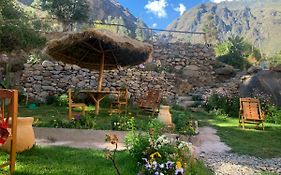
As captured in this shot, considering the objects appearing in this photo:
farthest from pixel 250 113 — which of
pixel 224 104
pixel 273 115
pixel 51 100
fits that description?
pixel 51 100

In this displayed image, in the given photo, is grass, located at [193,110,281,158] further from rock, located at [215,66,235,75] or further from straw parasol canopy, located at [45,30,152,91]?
rock, located at [215,66,235,75]

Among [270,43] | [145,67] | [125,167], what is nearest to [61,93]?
[145,67]

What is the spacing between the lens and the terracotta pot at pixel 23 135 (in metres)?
4.61

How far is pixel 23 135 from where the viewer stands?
4641 millimetres

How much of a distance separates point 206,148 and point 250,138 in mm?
1690

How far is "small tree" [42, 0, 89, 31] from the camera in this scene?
18.9 meters

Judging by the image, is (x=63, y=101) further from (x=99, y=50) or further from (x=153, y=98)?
(x=153, y=98)

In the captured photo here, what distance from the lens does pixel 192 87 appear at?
1529cm

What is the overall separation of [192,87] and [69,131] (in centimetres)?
966

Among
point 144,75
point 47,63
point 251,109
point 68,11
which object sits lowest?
point 251,109

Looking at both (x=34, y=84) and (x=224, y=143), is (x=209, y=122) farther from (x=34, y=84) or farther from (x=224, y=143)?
(x=34, y=84)

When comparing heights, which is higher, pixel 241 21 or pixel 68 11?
pixel 241 21

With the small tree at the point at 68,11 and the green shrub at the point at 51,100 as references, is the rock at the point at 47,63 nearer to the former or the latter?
the green shrub at the point at 51,100

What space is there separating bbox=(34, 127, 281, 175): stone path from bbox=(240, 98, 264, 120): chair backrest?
267cm
